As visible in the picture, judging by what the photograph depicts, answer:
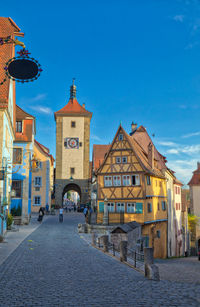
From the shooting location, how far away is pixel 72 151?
53.6 m

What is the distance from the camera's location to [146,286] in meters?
7.64

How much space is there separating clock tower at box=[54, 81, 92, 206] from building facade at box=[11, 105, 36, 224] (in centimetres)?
2515

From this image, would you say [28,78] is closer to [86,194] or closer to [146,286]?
[146,286]

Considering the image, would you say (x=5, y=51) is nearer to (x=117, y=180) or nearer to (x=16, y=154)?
(x=16, y=154)

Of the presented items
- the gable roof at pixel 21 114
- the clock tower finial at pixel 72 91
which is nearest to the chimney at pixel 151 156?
the gable roof at pixel 21 114

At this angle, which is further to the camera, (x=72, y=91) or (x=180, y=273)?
(x=72, y=91)

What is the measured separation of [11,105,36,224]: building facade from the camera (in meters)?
26.3

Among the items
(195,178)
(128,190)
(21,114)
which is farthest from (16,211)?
(195,178)

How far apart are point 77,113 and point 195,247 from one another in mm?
29558

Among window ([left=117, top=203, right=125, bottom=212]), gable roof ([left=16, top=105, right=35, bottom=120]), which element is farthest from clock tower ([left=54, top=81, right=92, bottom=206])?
window ([left=117, top=203, right=125, bottom=212])

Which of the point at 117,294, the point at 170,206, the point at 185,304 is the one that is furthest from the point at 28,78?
the point at 170,206

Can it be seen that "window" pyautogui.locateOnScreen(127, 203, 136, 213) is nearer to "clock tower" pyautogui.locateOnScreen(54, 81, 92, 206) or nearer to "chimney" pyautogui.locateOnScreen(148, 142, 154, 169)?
"chimney" pyautogui.locateOnScreen(148, 142, 154, 169)

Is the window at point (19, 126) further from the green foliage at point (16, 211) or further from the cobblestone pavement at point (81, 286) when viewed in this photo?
the cobblestone pavement at point (81, 286)

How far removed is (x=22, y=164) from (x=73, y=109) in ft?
101
